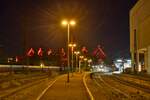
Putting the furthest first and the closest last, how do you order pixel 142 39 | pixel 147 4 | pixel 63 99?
pixel 142 39 < pixel 147 4 < pixel 63 99

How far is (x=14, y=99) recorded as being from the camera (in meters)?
23.0

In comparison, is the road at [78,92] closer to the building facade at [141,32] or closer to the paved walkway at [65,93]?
the paved walkway at [65,93]

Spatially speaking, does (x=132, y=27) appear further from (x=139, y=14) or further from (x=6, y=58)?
(x=6, y=58)

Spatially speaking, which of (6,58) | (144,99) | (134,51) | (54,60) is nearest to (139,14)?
(134,51)

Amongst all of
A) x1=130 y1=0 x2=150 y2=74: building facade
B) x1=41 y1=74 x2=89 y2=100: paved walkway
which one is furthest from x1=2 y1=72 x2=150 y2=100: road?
x1=130 y1=0 x2=150 y2=74: building facade

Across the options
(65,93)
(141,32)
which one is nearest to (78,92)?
(65,93)

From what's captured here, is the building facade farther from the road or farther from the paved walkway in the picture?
the paved walkway

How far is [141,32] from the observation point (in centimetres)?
10675

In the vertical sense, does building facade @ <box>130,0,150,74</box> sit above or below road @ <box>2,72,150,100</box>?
above

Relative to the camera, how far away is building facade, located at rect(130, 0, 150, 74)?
98000 millimetres

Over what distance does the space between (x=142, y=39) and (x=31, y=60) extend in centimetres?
7293

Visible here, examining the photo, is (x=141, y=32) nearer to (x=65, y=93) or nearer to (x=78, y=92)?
(x=78, y=92)

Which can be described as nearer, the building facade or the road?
the road

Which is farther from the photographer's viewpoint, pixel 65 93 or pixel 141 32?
pixel 141 32
